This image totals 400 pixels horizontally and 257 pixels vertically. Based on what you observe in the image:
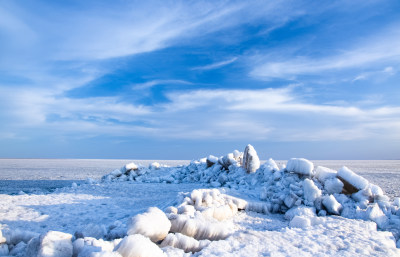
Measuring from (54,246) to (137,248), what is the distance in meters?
0.46

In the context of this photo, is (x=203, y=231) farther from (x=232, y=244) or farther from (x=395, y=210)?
(x=395, y=210)

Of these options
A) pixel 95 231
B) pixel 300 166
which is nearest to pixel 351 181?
pixel 300 166

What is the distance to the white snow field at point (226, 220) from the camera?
182cm

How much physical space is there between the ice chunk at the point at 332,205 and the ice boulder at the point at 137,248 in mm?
2799

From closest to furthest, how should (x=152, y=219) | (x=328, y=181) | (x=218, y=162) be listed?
(x=152, y=219), (x=328, y=181), (x=218, y=162)

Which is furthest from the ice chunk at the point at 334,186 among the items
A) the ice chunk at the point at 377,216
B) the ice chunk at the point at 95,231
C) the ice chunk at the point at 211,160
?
the ice chunk at the point at 211,160

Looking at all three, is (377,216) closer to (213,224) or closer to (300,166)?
(300,166)

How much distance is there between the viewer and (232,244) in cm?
198

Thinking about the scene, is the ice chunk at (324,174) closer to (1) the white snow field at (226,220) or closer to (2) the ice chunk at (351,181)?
(1) the white snow field at (226,220)

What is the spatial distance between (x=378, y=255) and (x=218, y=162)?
6022 mm

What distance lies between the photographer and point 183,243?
188 centimetres

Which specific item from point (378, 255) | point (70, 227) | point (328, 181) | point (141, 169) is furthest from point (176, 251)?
point (141, 169)

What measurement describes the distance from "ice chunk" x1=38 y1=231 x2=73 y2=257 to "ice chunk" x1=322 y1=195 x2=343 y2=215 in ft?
10.2

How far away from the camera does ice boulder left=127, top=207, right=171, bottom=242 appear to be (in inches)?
74.7
